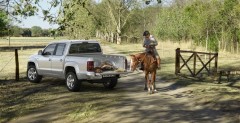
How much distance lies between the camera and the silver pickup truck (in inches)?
530

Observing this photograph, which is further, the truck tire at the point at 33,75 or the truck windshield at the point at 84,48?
the truck tire at the point at 33,75

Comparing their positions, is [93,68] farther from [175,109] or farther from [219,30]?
[219,30]

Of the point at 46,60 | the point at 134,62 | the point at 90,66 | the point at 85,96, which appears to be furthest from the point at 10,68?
the point at 134,62

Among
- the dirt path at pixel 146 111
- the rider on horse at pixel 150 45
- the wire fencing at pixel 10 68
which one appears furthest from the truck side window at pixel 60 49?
the wire fencing at pixel 10 68

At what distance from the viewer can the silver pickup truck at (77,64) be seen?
1345cm

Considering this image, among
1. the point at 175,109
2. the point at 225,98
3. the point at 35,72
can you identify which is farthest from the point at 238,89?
the point at 35,72

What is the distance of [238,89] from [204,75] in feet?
16.3

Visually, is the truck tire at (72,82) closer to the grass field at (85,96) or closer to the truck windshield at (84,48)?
the grass field at (85,96)

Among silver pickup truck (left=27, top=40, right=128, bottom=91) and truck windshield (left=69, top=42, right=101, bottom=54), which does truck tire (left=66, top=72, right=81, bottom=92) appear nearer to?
silver pickup truck (left=27, top=40, right=128, bottom=91)

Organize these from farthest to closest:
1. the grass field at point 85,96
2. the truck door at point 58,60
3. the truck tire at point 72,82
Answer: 1. the truck door at point 58,60
2. the truck tire at point 72,82
3. the grass field at point 85,96

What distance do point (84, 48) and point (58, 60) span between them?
3.63 ft

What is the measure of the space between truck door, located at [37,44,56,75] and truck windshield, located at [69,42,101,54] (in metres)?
1.15

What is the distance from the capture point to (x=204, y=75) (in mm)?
19391

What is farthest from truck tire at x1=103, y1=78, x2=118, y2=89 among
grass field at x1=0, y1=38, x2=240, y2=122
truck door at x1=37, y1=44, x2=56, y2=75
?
truck door at x1=37, y1=44, x2=56, y2=75
